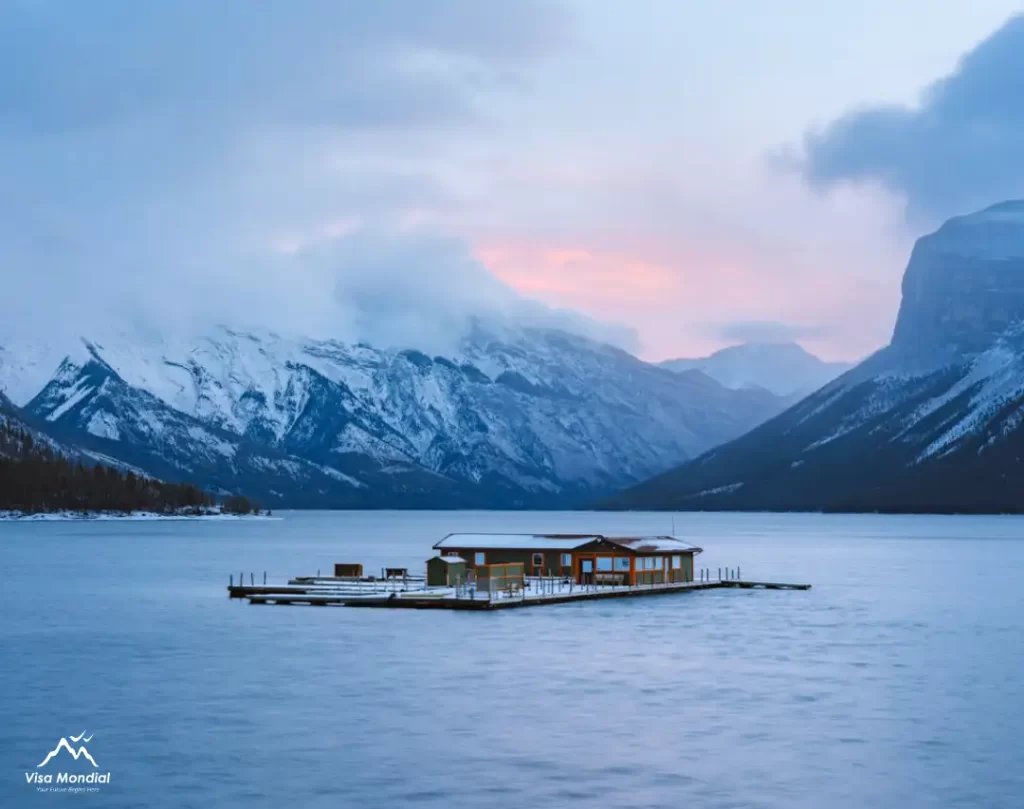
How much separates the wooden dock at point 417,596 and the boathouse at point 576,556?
6.22 ft

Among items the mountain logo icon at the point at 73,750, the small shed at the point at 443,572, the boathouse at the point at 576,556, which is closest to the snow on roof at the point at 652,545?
the boathouse at the point at 576,556

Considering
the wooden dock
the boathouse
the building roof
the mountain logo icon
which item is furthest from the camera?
the building roof

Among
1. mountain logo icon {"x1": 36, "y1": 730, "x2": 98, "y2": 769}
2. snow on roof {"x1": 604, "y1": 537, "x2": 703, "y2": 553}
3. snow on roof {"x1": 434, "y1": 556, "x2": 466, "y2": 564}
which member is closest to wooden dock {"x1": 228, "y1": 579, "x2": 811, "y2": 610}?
snow on roof {"x1": 434, "y1": 556, "x2": 466, "y2": 564}

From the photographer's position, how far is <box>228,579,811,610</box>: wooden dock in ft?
372

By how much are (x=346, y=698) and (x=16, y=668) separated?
72.8 feet

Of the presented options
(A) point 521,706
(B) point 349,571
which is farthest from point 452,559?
(A) point 521,706

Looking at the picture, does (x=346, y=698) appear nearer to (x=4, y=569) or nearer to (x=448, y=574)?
(x=448, y=574)

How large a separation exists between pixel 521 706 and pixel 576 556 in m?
67.1

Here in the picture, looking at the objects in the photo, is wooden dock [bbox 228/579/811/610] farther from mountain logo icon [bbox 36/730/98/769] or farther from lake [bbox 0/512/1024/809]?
mountain logo icon [bbox 36/730/98/769]

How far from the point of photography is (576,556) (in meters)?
134

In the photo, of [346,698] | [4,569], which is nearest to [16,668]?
[346,698]

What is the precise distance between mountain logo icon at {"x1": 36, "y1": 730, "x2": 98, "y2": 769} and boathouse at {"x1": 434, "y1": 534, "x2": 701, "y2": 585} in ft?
233

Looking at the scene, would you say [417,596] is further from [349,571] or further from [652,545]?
[652,545]

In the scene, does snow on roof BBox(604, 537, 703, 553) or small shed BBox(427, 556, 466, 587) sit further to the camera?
snow on roof BBox(604, 537, 703, 553)
